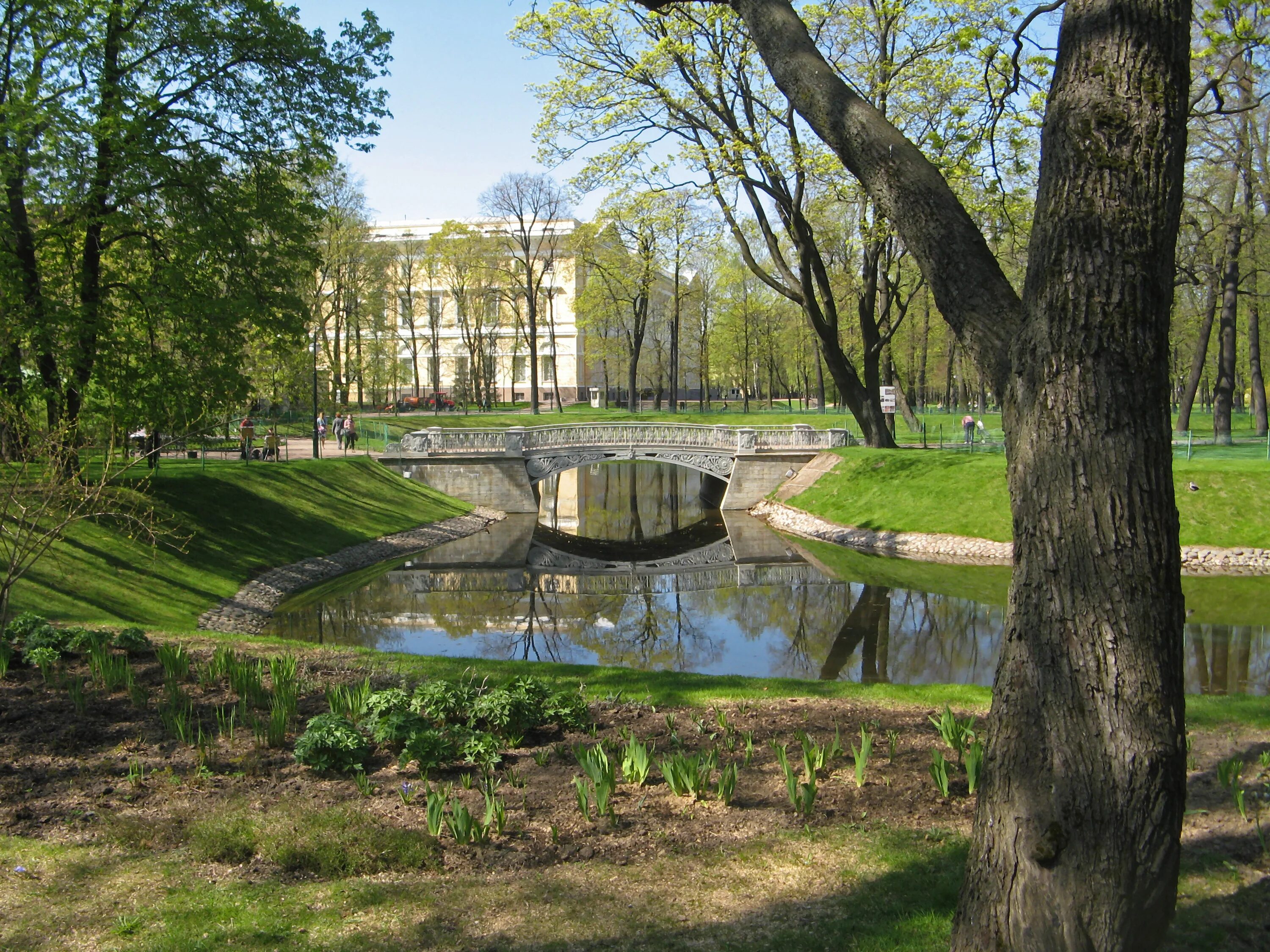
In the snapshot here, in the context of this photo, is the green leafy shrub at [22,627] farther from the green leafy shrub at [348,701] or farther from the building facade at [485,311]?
the building facade at [485,311]

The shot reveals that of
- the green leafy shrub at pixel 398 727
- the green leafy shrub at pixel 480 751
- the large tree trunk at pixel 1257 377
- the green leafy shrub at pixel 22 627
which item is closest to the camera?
the green leafy shrub at pixel 480 751

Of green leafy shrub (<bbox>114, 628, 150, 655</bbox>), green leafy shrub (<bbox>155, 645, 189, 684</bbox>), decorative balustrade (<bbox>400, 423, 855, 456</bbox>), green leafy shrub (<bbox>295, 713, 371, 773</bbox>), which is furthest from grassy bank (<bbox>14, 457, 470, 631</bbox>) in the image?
green leafy shrub (<bbox>295, 713, 371, 773</bbox>)

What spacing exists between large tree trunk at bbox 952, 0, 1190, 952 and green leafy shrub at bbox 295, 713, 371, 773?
456cm

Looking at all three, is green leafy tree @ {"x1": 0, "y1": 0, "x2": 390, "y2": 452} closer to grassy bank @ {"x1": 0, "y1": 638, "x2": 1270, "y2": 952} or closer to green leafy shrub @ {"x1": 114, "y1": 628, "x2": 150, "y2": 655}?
green leafy shrub @ {"x1": 114, "y1": 628, "x2": 150, "y2": 655}

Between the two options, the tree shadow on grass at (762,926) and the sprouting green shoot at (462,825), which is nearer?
the tree shadow on grass at (762,926)

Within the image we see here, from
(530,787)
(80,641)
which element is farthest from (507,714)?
(80,641)

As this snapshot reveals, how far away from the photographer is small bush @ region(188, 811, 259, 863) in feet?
18.4

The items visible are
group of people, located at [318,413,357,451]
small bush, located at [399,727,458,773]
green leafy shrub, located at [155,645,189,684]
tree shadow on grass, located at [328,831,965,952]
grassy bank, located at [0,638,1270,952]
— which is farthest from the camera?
group of people, located at [318,413,357,451]

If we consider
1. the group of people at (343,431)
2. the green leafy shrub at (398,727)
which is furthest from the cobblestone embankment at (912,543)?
the green leafy shrub at (398,727)

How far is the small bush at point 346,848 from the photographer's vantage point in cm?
554

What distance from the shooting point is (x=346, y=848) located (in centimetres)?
564

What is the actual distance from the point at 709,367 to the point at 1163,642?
66151 mm

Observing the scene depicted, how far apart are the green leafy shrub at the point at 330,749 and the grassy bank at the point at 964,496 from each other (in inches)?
767

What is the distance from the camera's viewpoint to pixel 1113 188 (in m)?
3.91
